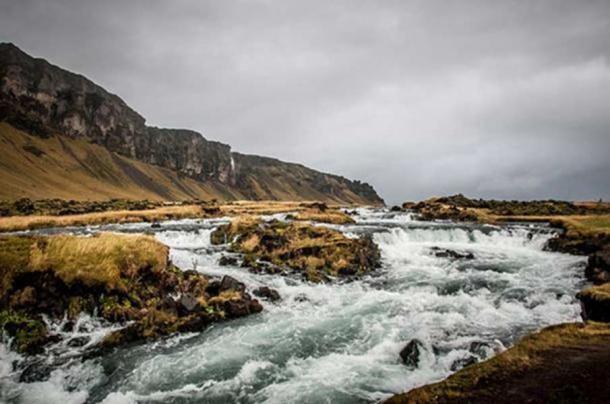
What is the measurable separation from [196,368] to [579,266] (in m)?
32.8

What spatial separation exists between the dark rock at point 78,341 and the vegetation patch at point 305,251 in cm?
1352

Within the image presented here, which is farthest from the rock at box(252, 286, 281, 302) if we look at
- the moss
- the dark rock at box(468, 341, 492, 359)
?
the dark rock at box(468, 341, 492, 359)

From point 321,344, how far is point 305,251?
15.1m

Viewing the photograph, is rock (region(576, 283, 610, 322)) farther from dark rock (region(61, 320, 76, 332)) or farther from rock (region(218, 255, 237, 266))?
rock (region(218, 255, 237, 266))

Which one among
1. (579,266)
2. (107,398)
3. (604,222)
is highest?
(604,222)

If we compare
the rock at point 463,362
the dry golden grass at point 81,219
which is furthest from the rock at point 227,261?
the dry golden grass at point 81,219

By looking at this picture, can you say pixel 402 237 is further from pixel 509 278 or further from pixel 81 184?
pixel 81 184

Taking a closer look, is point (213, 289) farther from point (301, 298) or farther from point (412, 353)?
point (412, 353)

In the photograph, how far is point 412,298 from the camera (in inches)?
885

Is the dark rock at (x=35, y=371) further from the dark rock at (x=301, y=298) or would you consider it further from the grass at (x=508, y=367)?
the dark rock at (x=301, y=298)

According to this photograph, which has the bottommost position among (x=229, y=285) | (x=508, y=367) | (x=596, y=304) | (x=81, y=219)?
(x=229, y=285)

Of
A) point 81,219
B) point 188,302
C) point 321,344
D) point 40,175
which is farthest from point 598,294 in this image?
point 40,175

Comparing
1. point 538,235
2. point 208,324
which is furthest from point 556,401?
point 538,235

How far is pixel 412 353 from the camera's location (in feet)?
45.4
